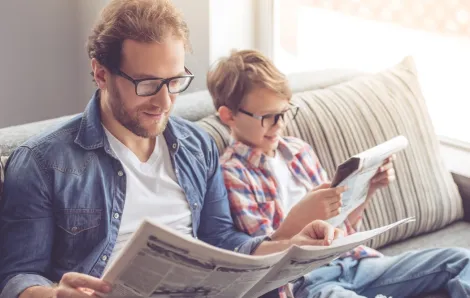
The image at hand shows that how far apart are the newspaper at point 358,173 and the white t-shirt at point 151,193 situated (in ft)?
1.18

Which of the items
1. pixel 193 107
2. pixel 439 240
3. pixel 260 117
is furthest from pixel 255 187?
pixel 439 240

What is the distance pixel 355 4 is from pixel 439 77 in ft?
1.42

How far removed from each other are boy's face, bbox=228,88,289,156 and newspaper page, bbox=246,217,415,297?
477 mm

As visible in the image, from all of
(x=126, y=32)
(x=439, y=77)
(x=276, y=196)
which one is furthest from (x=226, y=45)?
(x=126, y=32)

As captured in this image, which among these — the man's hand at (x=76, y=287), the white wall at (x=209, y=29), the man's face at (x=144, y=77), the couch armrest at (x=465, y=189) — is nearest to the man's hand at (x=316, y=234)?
the man's face at (x=144, y=77)

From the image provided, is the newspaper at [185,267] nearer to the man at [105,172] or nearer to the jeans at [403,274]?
the man at [105,172]

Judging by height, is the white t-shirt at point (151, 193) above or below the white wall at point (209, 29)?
below

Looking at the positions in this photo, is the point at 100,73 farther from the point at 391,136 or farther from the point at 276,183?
the point at 391,136

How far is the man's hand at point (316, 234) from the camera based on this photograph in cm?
159

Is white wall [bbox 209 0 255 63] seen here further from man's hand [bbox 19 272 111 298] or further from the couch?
man's hand [bbox 19 272 111 298]

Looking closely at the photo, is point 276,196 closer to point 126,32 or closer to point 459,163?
point 126,32

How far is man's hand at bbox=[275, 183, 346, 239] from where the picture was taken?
1709mm

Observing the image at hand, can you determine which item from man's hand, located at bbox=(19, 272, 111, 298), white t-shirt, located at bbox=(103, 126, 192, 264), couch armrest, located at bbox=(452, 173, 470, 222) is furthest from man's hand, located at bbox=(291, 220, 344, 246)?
couch armrest, located at bbox=(452, 173, 470, 222)

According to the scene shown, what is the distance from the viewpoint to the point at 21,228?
4.84 feet
